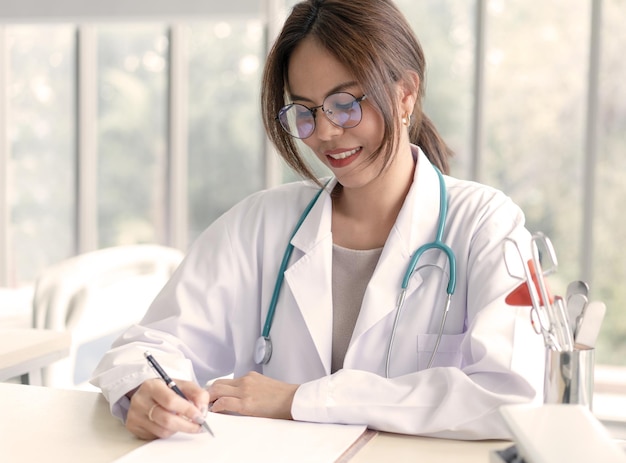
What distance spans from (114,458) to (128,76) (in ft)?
11.0

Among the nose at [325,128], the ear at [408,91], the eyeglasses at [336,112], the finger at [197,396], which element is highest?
the ear at [408,91]

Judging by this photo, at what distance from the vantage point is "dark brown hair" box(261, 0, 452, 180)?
4.79ft

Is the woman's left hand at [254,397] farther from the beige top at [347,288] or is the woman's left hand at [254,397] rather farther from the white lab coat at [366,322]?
the beige top at [347,288]

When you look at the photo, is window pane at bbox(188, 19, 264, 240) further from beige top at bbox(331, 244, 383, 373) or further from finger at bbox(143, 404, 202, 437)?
finger at bbox(143, 404, 202, 437)

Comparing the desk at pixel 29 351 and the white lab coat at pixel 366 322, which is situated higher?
the white lab coat at pixel 366 322

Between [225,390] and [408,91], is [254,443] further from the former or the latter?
[408,91]

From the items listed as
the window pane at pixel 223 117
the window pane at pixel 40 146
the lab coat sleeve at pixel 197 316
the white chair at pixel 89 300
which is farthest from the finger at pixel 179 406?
the window pane at pixel 40 146

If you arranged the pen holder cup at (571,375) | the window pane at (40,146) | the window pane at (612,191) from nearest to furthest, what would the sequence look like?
the pen holder cup at (571,375), the window pane at (612,191), the window pane at (40,146)

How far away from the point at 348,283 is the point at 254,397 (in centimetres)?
34

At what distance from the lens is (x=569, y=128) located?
12.0 feet

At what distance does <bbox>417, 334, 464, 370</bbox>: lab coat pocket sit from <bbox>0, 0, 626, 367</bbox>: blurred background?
2.23 m

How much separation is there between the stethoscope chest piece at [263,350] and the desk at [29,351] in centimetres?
42

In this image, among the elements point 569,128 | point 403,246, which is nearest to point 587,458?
point 403,246

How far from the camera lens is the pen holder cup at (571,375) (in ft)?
3.40
